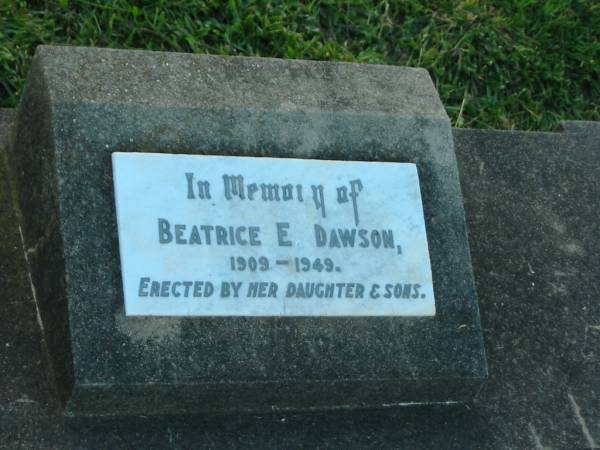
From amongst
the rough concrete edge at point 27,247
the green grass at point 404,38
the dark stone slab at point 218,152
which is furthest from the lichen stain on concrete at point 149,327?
the green grass at point 404,38

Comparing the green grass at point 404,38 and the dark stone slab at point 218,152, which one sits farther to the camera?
the green grass at point 404,38

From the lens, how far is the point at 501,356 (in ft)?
8.19

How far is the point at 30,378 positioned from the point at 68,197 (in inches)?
14.7

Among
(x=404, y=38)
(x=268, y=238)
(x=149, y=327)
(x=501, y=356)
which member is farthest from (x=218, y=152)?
(x=404, y=38)

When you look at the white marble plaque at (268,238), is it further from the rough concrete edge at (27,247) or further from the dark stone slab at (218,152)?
the rough concrete edge at (27,247)

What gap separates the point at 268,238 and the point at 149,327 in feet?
1.01

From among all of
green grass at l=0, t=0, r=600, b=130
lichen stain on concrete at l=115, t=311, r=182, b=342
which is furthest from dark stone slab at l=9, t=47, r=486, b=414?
green grass at l=0, t=0, r=600, b=130

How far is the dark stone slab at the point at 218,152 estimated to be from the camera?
6.84 ft

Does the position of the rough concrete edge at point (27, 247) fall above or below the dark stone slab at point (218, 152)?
below

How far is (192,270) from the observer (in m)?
2.12

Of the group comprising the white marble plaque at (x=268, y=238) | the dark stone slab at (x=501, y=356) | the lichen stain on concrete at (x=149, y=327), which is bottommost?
the dark stone slab at (x=501, y=356)

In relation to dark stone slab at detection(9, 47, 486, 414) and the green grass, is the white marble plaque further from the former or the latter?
the green grass

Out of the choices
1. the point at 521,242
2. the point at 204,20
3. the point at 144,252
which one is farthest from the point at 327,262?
the point at 204,20

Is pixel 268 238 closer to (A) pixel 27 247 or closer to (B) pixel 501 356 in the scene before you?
(A) pixel 27 247
